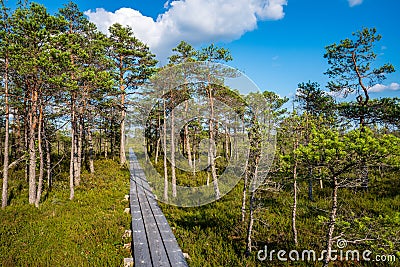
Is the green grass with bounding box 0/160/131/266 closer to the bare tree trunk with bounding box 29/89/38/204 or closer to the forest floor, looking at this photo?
the forest floor

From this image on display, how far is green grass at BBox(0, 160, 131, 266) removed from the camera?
29.2ft

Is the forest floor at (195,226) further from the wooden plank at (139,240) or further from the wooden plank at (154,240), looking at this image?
the wooden plank at (154,240)

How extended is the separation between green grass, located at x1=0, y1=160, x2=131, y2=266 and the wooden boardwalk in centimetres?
61

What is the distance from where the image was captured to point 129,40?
80.5ft

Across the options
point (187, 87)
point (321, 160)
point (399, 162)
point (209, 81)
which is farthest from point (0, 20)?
point (399, 162)

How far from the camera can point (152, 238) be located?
10.2m

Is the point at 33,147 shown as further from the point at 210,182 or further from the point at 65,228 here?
the point at 210,182

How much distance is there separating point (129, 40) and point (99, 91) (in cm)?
868

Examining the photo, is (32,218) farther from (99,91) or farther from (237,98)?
(237,98)

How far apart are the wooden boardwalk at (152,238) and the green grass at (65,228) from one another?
1.99 feet

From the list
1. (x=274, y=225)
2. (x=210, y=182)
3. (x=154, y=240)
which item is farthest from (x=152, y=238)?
(x=210, y=182)

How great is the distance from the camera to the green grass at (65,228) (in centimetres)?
890

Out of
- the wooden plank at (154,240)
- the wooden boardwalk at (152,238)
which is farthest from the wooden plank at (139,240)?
the wooden plank at (154,240)

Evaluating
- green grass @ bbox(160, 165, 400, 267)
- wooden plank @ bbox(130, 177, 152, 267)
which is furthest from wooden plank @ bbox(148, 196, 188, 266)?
wooden plank @ bbox(130, 177, 152, 267)
